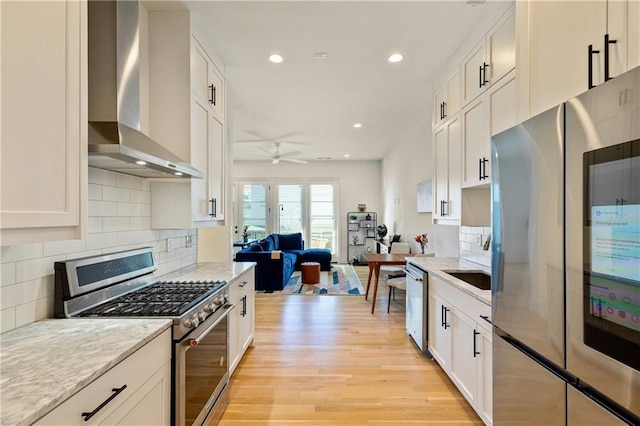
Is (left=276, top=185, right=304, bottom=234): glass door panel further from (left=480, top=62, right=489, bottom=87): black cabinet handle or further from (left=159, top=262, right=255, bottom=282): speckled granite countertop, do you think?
(left=480, top=62, right=489, bottom=87): black cabinet handle

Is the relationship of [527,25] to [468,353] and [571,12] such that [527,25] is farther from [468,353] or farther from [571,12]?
[468,353]

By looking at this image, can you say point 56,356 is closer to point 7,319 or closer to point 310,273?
point 7,319

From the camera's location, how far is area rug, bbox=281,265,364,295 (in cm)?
535

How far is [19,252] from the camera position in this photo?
1.31 m

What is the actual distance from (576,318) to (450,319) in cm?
148

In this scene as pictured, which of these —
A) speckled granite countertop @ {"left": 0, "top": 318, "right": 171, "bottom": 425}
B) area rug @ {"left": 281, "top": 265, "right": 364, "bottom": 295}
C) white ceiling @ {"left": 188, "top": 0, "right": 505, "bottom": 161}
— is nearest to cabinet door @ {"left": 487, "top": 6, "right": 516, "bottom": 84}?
white ceiling @ {"left": 188, "top": 0, "right": 505, "bottom": 161}

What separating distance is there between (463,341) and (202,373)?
1.72m

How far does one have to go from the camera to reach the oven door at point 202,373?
4.80ft

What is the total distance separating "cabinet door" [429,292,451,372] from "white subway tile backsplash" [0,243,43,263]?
257 centimetres

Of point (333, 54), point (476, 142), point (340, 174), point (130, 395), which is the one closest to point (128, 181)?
point (130, 395)

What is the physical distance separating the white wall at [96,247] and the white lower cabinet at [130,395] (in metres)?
0.59

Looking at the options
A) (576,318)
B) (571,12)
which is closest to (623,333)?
(576,318)

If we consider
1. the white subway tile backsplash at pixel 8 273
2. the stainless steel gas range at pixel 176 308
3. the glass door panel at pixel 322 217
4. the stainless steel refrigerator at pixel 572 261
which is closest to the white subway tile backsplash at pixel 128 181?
the stainless steel gas range at pixel 176 308

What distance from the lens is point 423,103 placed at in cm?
409
